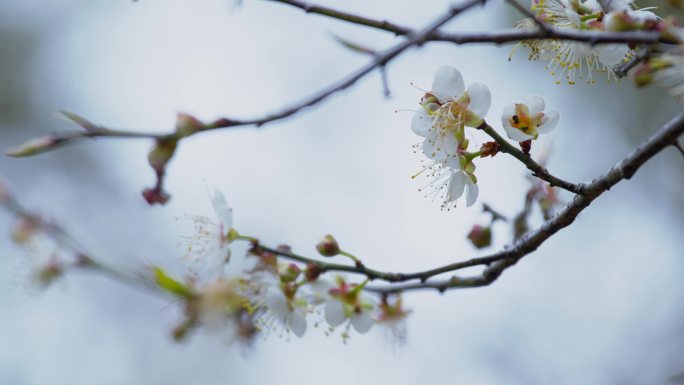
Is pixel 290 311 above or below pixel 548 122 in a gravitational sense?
below

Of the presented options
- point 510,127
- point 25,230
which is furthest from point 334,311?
point 25,230

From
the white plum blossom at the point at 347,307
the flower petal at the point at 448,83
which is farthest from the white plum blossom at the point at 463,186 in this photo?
the white plum blossom at the point at 347,307

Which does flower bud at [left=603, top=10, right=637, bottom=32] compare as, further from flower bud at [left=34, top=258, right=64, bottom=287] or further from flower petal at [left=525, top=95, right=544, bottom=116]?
flower bud at [left=34, top=258, right=64, bottom=287]

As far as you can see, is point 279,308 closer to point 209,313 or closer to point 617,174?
point 209,313

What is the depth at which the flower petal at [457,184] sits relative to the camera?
3.55 ft

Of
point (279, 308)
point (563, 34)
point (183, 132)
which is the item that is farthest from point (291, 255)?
point (563, 34)

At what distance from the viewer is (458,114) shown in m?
1.02

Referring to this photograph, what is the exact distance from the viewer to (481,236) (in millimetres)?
1450

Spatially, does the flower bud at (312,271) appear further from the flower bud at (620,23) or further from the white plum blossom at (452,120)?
the flower bud at (620,23)

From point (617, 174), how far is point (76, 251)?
57 cm

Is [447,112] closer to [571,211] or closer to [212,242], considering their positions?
[571,211]

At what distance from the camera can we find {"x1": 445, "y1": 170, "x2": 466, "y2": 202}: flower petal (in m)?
1.08

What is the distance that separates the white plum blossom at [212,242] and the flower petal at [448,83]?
1.06 feet

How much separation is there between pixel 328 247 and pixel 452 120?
0.91 feet
